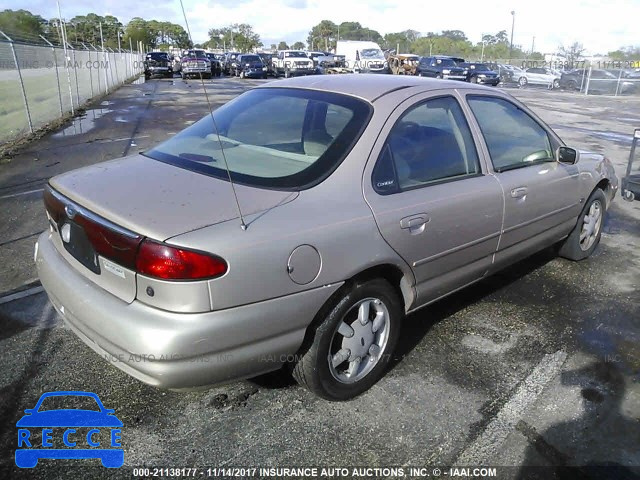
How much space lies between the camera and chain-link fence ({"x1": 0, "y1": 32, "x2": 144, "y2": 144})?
423 inches

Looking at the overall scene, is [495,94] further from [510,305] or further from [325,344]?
[325,344]

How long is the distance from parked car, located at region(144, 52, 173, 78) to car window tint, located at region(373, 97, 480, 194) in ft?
123

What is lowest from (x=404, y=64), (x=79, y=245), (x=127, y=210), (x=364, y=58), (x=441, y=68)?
(x=79, y=245)

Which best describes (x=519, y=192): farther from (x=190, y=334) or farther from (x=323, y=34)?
(x=323, y=34)

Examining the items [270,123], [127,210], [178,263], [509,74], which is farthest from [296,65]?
[178,263]

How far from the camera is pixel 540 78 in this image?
35.6m

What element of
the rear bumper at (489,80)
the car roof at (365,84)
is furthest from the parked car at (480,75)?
the car roof at (365,84)

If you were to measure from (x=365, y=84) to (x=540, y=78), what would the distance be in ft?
120

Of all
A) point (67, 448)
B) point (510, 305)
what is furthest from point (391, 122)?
point (67, 448)

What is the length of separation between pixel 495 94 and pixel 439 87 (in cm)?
71

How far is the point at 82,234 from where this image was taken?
8.43 ft

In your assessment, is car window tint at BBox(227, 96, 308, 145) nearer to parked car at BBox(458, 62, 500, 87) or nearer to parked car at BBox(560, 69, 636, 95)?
parked car at BBox(458, 62, 500, 87)

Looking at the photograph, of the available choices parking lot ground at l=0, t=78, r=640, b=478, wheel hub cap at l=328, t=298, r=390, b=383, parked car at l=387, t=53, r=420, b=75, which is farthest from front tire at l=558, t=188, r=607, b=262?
parked car at l=387, t=53, r=420, b=75

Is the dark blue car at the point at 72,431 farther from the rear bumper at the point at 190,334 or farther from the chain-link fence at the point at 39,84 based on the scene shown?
the chain-link fence at the point at 39,84
